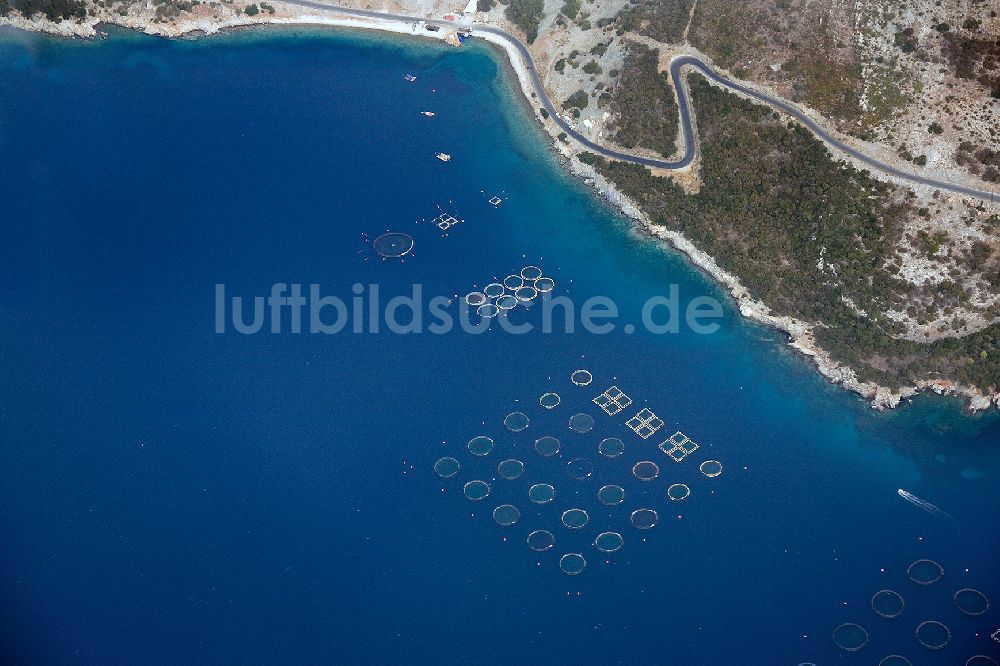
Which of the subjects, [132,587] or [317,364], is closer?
[132,587]

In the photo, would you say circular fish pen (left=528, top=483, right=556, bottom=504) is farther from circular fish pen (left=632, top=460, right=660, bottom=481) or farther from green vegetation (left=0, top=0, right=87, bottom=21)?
green vegetation (left=0, top=0, right=87, bottom=21)

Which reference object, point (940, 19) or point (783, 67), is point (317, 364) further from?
point (940, 19)

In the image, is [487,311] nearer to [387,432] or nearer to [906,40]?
[387,432]

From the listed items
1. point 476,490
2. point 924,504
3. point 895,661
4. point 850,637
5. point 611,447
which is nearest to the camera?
point 895,661

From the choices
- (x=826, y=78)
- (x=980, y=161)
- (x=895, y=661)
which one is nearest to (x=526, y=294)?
(x=826, y=78)

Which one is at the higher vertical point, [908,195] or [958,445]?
[908,195]

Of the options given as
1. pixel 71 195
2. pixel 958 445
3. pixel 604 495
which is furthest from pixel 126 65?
pixel 958 445
